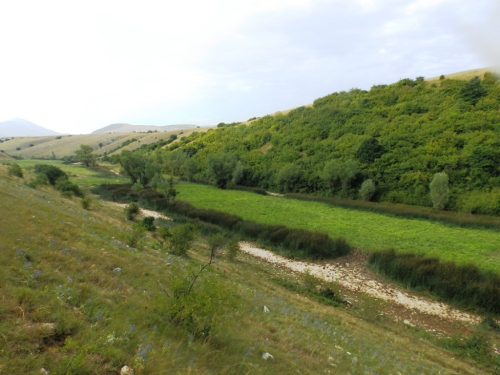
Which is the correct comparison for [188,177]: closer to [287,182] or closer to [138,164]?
[138,164]

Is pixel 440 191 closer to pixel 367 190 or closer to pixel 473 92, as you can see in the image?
pixel 367 190

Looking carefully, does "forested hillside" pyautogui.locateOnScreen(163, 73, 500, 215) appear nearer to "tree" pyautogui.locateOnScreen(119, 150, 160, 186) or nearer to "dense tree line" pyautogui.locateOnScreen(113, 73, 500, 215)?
"dense tree line" pyautogui.locateOnScreen(113, 73, 500, 215)

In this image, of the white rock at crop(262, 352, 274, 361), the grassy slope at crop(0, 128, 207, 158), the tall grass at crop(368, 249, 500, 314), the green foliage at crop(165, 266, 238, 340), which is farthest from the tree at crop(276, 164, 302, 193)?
the grassy slope at crop(0, 128, 207, 158)

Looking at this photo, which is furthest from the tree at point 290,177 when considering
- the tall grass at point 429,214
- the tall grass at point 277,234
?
the tall grass at point 277,234

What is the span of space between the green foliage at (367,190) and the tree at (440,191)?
928cm

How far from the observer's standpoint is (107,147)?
155 m

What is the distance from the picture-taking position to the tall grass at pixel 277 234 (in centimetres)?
2448

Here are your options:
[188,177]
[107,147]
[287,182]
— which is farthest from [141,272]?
[107,147]

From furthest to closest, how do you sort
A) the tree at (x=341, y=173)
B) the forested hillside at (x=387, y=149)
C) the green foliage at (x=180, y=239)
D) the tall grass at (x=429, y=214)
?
the tree at (x=341, y=173), the forested hillside at (x=387, y=149), the tall grass at (x=429, y=214), the green foliage at (x=180, y=239)

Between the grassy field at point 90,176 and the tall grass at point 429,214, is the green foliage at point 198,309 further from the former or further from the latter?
the grassy field at point 90,176

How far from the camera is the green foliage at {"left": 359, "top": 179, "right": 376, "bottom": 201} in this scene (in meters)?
46.3

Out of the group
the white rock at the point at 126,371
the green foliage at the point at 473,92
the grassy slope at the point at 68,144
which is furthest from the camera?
the grassy slope at the point at 68,144

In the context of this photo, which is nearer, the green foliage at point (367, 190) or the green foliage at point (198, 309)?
the green foliage at point (198, 309)

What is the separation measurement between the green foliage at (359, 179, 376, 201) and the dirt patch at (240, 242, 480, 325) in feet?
83.2
